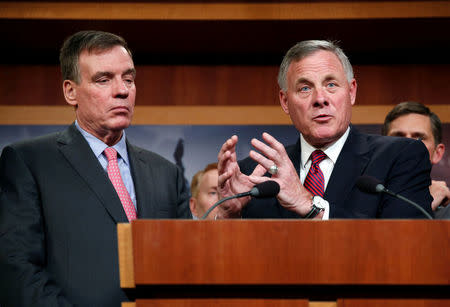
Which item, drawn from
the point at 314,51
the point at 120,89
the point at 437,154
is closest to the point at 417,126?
the point at 437,154

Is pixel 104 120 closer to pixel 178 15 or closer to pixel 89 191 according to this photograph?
pixel 89 191

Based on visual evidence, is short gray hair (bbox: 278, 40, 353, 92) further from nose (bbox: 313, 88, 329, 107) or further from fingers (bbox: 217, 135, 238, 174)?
fingers (bbox: 217, 135, 238, 174)

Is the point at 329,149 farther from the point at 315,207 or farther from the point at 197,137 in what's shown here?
the point at 197,137

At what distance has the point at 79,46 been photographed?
2205 mm

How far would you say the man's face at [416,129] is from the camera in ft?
9.93

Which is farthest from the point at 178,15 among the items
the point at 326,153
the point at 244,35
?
the point at 326,153

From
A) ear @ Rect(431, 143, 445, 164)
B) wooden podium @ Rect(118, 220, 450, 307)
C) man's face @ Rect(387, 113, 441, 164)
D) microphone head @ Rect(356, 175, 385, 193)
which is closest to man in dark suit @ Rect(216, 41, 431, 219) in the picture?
microphone head @ Rect(356, 175, 385, 193)

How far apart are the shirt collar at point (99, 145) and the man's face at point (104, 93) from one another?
0.02 meters

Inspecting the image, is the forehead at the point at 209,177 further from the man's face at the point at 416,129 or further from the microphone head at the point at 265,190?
the microphone head at the point at 265,190

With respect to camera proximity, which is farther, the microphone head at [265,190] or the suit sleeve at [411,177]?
the suit sleeve at [411,177]

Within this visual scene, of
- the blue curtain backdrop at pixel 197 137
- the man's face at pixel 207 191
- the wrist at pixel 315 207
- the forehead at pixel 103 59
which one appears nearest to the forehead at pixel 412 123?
the blue curtain backdrop at pixel 197 137

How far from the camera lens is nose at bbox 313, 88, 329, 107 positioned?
2164mm

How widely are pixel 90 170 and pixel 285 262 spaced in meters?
1.03

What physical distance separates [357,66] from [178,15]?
1.24 m
